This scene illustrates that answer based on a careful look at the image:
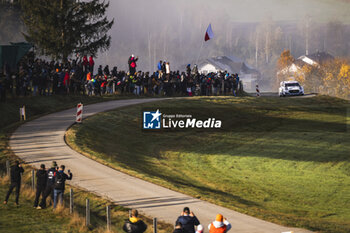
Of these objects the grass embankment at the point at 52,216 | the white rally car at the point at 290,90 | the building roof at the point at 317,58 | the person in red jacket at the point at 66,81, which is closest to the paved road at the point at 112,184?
the grass embankment at the point at 52,216

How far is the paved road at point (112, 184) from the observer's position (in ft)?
54.9

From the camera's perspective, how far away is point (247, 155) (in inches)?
1282

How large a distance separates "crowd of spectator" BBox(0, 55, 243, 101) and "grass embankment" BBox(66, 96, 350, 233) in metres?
4.55

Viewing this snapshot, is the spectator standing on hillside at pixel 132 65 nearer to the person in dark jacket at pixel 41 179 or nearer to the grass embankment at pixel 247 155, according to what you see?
the grass embankment at pixel 247 155

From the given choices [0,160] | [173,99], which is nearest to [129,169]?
[0,160]

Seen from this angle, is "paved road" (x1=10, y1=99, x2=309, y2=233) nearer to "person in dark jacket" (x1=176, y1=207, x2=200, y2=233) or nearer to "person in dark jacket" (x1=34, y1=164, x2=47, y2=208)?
"person in dark jacket" (x1=34, y1=164, x2=47, y2=208)

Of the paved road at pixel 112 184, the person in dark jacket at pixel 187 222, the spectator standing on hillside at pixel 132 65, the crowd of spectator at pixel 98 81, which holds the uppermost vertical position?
the spectator standing on hillside at pixel 132 65

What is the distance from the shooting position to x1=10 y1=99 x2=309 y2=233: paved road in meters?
16.7

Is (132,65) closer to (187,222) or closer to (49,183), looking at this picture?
(49,183)

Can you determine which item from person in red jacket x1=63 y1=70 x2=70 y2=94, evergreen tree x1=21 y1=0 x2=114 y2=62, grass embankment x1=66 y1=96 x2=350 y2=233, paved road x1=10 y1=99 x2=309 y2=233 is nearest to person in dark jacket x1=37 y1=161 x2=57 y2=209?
paved road x1=10 y1=99 x2=309 y2=233

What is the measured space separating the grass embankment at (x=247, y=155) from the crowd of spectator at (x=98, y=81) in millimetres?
4551

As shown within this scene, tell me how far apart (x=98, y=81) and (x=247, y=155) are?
1659 cm

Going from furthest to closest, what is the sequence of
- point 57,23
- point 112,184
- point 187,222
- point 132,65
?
point 57,23, point 132,65, point 112,184, point 187,222

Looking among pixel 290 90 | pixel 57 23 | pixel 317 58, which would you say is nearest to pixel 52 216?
pixel 57 23
